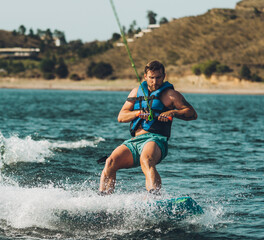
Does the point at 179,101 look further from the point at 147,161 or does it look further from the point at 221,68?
the point at 221,68

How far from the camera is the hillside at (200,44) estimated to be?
130 meters

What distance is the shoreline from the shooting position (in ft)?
347

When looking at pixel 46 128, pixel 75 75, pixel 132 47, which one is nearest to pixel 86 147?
pixel 46 128

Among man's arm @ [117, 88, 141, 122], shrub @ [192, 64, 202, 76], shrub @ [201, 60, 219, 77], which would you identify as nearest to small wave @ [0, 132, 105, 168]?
man's arm @ [117, 88, 141, 122]

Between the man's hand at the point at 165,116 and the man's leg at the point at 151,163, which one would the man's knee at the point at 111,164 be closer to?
the man's leg at the point at 151,163

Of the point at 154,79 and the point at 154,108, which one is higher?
the point at 154,79

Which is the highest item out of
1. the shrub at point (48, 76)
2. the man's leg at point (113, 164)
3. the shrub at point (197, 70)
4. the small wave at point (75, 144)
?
the shrub at point (48, 76)

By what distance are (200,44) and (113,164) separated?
145m

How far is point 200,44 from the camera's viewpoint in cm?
14812

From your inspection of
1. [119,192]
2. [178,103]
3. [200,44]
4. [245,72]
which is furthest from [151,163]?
[200,44]

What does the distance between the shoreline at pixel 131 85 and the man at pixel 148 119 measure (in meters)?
99.8

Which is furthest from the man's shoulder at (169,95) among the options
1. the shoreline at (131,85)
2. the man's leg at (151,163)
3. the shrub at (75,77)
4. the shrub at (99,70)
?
the shrub at (75,77)

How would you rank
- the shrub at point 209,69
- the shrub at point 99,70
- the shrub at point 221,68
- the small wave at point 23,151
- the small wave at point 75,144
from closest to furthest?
the small wave at point 23,151 → the small wave at point 75,144 → the shrub at point 221,68 → the shrub at point 209,69 → the shrub at point 99,70

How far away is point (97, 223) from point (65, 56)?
563 ft
